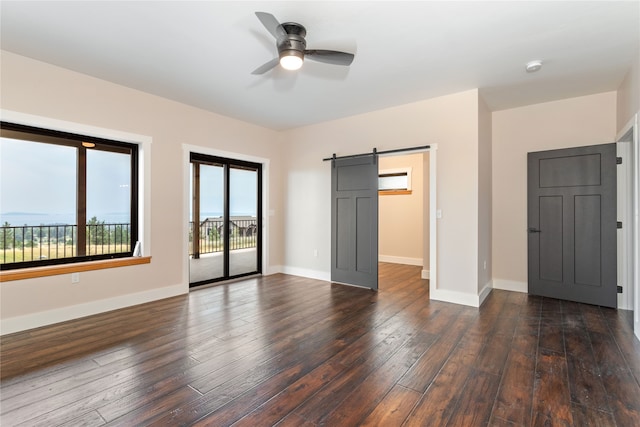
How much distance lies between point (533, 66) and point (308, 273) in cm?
456

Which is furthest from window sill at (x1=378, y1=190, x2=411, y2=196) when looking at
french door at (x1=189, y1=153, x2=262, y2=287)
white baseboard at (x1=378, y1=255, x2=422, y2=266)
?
french door at (x1=189, y1=153, x2=262, y2=287)

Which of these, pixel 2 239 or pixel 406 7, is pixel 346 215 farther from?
pixel 2 239

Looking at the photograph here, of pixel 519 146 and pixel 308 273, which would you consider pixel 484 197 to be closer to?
pixel 519 146

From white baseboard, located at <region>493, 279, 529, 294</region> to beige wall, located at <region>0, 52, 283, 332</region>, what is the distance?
16.4 feet

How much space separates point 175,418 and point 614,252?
5.30m

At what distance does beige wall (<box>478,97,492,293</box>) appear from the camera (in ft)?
13.4

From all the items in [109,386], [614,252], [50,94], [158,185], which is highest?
[50,94]

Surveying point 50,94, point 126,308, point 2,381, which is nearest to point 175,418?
point 2,381

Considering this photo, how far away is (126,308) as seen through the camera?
3.86 meters

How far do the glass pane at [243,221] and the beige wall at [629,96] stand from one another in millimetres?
5415

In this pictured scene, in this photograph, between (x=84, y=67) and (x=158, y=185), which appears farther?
(x=158, y=185)

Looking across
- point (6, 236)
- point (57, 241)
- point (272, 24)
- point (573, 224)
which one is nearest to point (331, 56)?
point (272, 24)

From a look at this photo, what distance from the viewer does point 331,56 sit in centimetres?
263

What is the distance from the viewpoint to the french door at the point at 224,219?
5051 mm
